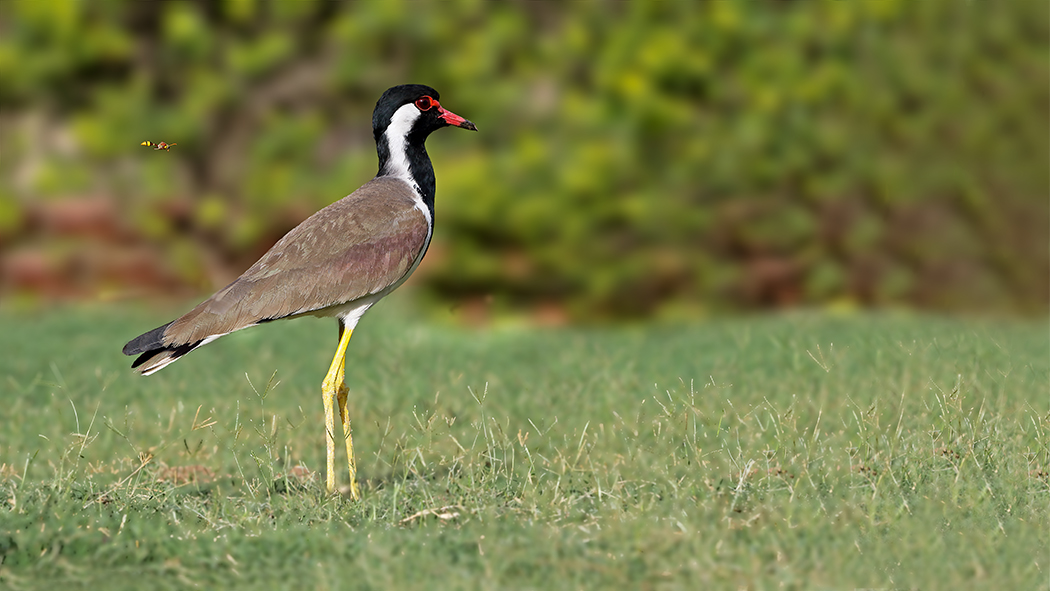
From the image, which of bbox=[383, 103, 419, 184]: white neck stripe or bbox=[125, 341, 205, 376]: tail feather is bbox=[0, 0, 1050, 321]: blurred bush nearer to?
bbox=[383, 103, 419, 184]: white neck stripe

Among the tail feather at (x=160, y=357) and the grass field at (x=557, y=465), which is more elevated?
the tail feather at (x=160, y=357)

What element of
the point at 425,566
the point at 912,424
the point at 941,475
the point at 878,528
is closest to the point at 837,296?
the point at 912,424

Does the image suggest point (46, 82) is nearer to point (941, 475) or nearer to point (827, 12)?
point (827, 12)

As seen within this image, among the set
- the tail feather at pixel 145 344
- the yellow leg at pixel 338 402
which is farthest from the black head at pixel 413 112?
the tail feather at pixel 145 344

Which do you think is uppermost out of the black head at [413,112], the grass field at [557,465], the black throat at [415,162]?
the black head at [413,112]

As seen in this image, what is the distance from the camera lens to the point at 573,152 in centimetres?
859

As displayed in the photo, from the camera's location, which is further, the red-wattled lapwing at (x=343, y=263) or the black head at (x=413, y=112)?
the black head at (x=413, y=112)

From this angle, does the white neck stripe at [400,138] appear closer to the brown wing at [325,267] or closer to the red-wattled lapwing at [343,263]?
the red-wattled lapwing at [343,263]

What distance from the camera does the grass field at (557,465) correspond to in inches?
158

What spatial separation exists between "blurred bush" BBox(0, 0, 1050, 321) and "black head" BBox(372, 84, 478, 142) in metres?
2.81

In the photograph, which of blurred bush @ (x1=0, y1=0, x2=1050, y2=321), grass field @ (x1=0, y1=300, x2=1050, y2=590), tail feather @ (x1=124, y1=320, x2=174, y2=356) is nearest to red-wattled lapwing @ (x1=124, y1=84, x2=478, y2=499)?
tail feather @ (x1=124, y1=320, x2=174, y2=356)

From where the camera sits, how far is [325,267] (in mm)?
5219

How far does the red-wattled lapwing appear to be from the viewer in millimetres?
5039

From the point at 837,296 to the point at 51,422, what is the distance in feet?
18.2
